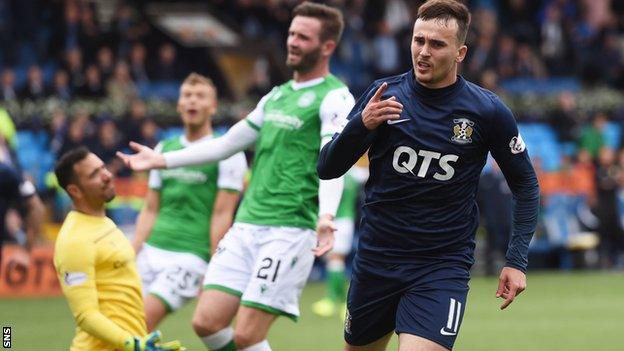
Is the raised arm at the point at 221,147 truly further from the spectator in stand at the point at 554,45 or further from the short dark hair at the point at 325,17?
the spectator in stand at the point at 554,45

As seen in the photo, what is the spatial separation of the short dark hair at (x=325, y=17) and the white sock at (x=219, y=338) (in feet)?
6.80

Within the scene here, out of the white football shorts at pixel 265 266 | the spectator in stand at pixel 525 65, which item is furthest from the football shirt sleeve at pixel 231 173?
the spectator in stand at pixel 525 65

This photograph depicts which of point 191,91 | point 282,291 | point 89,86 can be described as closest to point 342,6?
point 89,86

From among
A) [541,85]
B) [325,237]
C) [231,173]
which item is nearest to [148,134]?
[541,85]

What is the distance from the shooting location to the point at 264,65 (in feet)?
81.8

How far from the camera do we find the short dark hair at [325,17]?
332 inches

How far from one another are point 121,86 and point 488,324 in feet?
36.7

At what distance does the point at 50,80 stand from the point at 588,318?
1284cm

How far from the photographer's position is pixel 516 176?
6.75 meters

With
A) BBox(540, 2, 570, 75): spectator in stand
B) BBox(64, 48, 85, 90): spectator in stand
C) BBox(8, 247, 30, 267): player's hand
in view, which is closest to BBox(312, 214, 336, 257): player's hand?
BBox(8, 247, 30, 267): player's hand

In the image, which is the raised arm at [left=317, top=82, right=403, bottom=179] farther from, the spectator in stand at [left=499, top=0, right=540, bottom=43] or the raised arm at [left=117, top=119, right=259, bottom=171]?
the spectator in stand at [left=499, top=0, right=540, bottom=43]

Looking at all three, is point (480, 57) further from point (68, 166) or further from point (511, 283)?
point (511, 283)

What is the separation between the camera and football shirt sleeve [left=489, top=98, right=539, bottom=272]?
21.6ft

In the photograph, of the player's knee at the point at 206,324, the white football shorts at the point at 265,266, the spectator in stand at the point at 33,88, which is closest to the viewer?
the white football shorts at the point at 265,266
